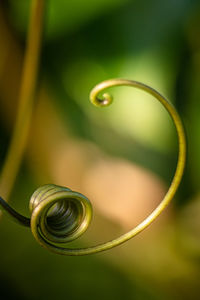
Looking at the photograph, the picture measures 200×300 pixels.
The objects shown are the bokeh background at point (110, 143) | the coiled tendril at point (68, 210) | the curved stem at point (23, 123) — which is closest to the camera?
the coiled tendril at point (68, 210)

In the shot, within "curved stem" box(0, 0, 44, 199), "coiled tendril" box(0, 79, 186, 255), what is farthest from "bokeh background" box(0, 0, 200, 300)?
"coiled tendril" box(0, 79, 186, 255)

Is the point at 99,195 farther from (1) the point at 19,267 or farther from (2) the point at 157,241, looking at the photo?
(1) the point at 19,267

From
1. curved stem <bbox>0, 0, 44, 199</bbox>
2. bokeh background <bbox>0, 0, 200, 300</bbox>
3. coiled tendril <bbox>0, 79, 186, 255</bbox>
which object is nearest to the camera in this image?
coiled tendril <bbox>0, 79, 186, 255</bbox>

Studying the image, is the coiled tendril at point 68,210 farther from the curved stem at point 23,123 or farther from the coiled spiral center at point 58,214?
the curved stem at point 23,123

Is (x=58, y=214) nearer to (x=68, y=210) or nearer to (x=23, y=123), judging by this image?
(x=68, y=210)

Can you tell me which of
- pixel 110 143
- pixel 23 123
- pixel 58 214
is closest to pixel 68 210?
pixel 58 214

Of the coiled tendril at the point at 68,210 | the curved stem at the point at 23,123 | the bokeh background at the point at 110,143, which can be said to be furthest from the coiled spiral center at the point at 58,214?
the bokeh background at the point at 110,143

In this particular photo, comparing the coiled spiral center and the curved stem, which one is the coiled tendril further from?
the curved stem
